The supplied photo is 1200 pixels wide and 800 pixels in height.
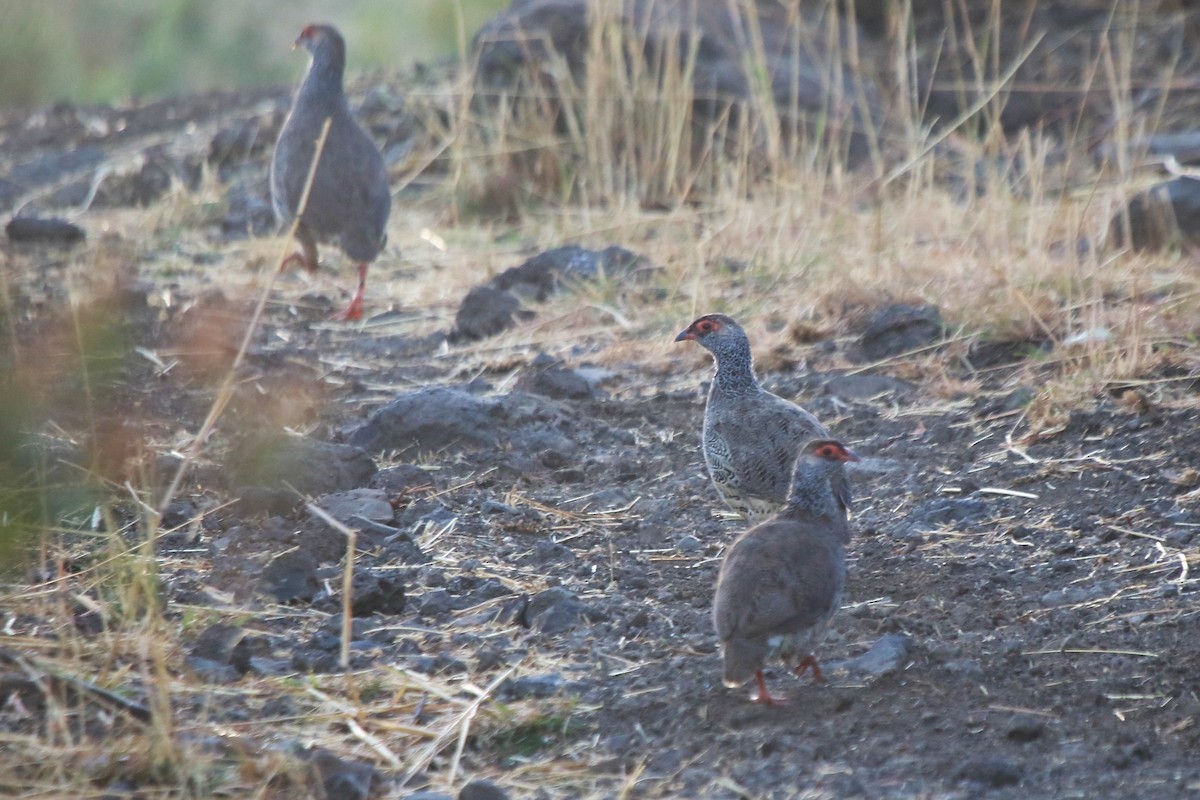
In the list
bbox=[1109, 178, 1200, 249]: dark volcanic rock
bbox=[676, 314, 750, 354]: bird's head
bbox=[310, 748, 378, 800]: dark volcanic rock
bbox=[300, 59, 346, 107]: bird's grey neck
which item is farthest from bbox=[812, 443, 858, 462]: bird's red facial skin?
bbox=[300, 59, 346, 107]: bird's grey neck

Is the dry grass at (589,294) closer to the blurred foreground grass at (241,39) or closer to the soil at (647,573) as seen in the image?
the soil at (647,573)

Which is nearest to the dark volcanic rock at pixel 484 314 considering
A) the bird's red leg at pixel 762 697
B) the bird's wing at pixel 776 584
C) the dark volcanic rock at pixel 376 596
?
the dark volcanic rock at pixel 376 596

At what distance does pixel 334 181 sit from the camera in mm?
8938

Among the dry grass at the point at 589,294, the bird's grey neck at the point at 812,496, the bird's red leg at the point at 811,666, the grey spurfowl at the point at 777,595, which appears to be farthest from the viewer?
the bird's grey neck at the point at 812,496

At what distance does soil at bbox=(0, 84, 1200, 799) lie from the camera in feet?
11.7

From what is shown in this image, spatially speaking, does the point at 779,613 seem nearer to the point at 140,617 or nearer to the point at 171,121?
the point at 140,617

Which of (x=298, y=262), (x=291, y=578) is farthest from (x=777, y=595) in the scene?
(x=298, y=262)

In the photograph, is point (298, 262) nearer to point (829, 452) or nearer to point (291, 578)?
point (291, 578)

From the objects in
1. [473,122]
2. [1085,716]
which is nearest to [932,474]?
[1085,716]

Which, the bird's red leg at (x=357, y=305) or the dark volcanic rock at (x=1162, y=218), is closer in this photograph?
the dark volcanic rock at (x=1162, y=218)

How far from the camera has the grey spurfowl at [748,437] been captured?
5008 millimetres

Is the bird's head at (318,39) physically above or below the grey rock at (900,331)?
above

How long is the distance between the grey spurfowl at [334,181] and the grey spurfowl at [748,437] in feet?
12.2

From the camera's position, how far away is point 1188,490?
5.26 m
